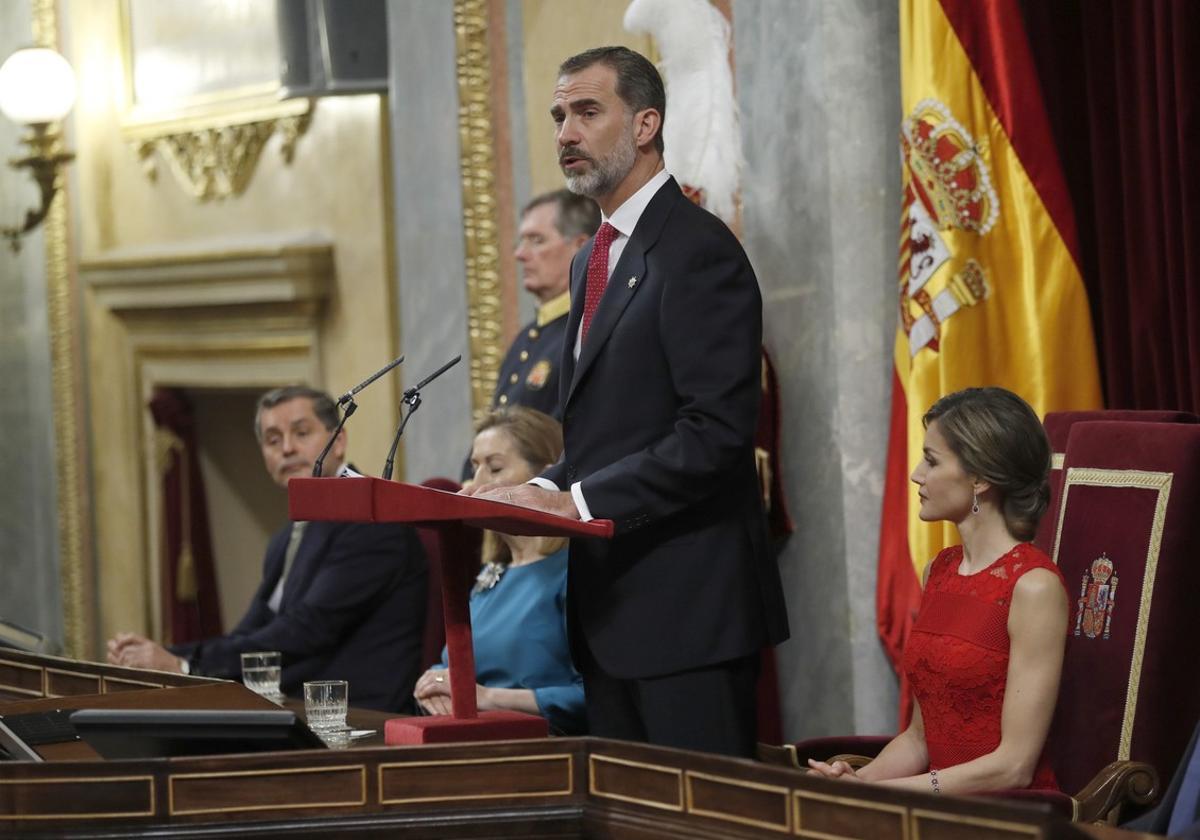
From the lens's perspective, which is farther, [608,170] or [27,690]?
[27,690]

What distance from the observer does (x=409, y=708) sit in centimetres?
419

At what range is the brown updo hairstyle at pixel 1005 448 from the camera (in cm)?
266

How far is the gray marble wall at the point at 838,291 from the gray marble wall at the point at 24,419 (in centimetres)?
539

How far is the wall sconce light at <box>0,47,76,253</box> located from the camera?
24.5ft

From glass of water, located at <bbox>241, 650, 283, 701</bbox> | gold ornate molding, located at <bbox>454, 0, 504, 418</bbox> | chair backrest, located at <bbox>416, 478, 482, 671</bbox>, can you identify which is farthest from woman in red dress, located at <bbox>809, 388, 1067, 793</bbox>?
gold ornate molding, located at <bbox>454, 0, 504, 418</bbox>

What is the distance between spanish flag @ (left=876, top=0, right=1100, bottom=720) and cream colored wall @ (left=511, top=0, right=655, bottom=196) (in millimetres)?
1414

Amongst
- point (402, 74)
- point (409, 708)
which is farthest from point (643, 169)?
point (402, 74)

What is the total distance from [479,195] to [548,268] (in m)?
1.04

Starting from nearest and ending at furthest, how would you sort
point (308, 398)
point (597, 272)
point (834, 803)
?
point (834, 803), point (597, 272), point (308, 398)

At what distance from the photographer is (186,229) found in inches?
304

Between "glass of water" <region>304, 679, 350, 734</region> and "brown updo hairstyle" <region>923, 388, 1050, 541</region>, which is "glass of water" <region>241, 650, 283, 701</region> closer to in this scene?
"glass of water" <region>304, 679, 350, 734</region>

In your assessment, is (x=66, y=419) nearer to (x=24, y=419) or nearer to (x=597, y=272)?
(x=24, y=419)

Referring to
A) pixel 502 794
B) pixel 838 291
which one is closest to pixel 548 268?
pixel 838 291

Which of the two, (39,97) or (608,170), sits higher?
(39,97)
